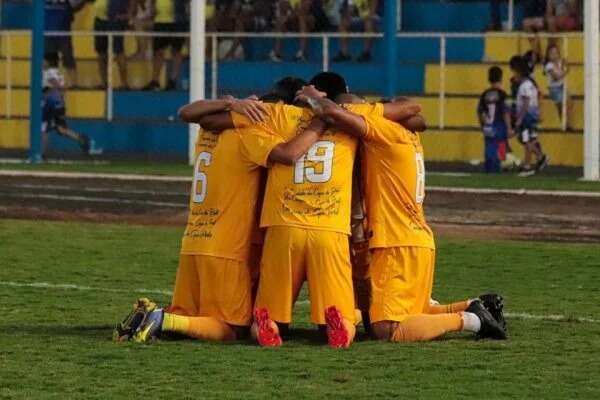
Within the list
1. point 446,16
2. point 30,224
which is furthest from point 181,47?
point 30,224

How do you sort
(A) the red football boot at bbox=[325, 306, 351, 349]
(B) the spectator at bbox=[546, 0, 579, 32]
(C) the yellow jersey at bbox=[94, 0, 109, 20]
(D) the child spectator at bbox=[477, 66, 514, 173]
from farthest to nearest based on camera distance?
(C) the yellow jersey at bbox=[94, 0, 109, 20] < (B) the spectator at bbox=[546, 0, 579, 32] < (D) the child spectator at bbox=[477, 66, 514, 173] < (A) the red football boot at bbox=[325, 306, 351, 349]

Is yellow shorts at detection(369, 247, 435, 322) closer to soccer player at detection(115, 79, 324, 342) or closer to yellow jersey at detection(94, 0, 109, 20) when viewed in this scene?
soccer player at detection(115, 79, 324, 342)

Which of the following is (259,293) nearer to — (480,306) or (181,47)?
(480,306)

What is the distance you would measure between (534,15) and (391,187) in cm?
1925

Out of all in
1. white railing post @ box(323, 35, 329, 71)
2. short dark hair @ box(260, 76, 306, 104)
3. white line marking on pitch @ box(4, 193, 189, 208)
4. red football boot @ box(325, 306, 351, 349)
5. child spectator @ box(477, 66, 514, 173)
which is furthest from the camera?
white railing post @ box(323, 35, 329, 71)

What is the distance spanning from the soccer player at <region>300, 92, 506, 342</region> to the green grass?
15 cm

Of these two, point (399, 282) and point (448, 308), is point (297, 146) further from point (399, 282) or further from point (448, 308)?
point (448, 308)

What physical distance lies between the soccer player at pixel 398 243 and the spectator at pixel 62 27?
21.7 meters

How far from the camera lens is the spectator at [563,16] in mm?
29391

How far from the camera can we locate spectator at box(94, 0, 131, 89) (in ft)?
105

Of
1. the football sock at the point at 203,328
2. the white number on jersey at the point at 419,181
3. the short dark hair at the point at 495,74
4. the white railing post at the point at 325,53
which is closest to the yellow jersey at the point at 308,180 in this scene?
the white number on jersey at the point at 419,181

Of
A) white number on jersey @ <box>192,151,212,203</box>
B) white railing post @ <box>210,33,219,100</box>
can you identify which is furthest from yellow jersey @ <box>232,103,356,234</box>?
white railing post @ <box>210,33,219,100</box>

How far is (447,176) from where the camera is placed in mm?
27047

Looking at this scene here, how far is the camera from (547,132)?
95.4ft
